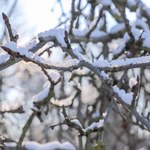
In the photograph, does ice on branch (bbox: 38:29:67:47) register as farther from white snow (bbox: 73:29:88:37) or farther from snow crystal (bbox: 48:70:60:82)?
white snow (bbox: 73:29:88:37)

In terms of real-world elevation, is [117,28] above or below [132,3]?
below

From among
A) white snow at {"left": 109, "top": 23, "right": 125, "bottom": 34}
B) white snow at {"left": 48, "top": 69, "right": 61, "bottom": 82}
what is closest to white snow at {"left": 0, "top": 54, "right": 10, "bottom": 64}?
white snow at {"left": 48, "top": 69, "right": 61, "bottom": 82}

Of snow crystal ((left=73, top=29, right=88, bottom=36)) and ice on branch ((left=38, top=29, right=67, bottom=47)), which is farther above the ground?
snow crystal ((left=73, top=29, right=88, bottom=36))

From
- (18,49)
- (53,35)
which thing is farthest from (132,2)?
(18,49)

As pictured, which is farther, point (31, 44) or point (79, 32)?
point (79, 32)

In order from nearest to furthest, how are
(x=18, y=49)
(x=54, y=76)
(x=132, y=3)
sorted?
1. (x=18, y=49)
2. (x=54, y=76)
3. (x=132, y=3)

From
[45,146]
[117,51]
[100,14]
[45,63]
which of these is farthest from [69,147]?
[45,63]

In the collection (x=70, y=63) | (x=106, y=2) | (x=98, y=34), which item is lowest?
(x=70, y=63)

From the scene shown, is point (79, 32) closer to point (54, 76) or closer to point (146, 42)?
point (54, 76)

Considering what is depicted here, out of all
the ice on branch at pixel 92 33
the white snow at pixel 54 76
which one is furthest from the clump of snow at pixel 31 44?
the ice on branch at pixel 92 33

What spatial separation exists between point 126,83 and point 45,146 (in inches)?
19.4

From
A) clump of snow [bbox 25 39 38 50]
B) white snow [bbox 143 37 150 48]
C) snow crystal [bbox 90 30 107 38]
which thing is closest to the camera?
clump of snow [bbox 25 39 38 50]

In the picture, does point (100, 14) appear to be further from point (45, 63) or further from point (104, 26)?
point (45, 63)

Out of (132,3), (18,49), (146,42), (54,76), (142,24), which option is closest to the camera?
(18,49)
